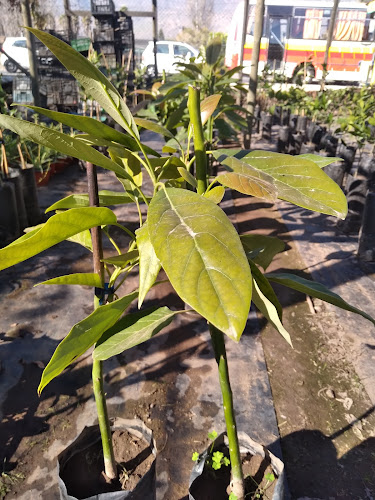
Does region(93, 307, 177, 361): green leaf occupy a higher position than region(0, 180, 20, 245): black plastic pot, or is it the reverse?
region(93, 307, 177, 361): green leaf

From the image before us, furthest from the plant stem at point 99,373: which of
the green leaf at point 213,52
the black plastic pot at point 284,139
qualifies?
the black plastic pot at point 284,139

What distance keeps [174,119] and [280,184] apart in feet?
5.24

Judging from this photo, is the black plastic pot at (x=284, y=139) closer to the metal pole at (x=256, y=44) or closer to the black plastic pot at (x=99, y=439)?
the metal pole at (x=256, y=44)

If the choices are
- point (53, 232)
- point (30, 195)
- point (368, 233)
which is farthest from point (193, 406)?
point (30, 195)

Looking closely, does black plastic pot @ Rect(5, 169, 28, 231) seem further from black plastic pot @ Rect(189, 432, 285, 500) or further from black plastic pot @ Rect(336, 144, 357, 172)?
black plastic pot @ Rect(336, 144, 357, 172)

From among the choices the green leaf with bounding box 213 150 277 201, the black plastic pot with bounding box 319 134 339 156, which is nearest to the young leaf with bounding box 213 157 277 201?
the green leaf with bounding box 213 150 277 201

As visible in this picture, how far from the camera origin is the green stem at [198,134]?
A: 2.32 feet

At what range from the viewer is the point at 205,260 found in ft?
1.69

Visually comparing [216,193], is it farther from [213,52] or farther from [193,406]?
[213,52]

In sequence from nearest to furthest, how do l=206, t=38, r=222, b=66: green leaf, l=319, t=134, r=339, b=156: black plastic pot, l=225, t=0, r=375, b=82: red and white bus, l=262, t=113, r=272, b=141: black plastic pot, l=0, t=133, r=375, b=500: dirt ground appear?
l=0, t=133, r=375, b=500: dirt ground, l=206, t=38, r=222, b=66: green leaf, l=319, t=134, r=339, b=156: black plastic pot, l=262, t=113, r=272, b=141: black plastic pot, l=225, t=0, r=375, b=82: red and white bus

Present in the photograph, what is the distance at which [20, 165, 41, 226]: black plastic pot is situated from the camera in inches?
131

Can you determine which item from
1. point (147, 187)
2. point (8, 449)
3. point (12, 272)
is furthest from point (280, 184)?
point (147, 187)

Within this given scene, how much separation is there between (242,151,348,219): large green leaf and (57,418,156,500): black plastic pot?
0.89 meters

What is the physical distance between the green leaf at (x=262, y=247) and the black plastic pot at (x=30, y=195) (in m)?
2.84
